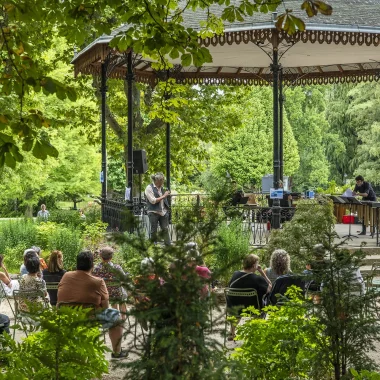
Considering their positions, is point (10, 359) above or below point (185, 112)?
below

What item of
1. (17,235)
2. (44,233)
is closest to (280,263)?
(44,233)

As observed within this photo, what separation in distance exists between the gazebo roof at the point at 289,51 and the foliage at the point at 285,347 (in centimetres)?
946

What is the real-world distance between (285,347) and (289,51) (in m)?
14.2

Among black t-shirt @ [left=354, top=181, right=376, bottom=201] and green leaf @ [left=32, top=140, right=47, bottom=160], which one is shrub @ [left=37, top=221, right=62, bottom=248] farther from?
green leaf @ [left=32, top=140, right=47, bottom=160]

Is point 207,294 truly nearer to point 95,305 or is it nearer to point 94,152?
point 95,305

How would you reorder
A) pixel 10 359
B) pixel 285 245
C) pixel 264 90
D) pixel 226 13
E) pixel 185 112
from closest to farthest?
pixel 10 359 → pixel 226 13 → pixel 285 245 → pixel 185 112 → pixel 264 90

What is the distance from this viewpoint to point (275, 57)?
51.8ft

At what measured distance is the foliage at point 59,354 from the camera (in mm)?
5191

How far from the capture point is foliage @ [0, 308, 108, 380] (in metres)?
5.19

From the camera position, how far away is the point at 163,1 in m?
7.10

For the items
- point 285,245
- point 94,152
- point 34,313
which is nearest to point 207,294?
point 34,313

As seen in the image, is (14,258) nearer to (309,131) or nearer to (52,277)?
(52,277)

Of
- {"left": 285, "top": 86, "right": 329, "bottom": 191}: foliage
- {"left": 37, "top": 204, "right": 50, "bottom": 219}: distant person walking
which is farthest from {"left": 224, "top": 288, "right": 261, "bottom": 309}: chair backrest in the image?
{"left": 285, "top": 86, "right": 329, "bottom": 191}: foliage

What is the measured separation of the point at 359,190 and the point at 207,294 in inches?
599
